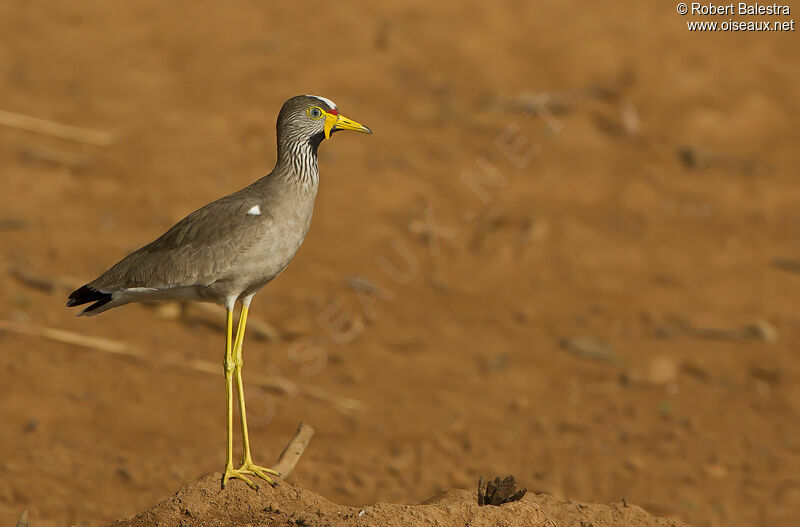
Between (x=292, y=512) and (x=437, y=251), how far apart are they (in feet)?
24.8

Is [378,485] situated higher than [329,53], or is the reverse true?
[329,53]

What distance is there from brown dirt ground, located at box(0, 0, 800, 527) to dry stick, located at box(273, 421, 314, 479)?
1848 millimetres

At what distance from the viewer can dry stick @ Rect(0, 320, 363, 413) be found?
32.2 feet

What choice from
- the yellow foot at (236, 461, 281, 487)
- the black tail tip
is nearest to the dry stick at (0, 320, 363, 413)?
the black tail tip

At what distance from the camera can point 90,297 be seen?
19.8ft

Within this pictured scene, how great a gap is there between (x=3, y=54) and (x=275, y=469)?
11.7m

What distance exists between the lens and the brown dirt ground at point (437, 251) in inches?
352

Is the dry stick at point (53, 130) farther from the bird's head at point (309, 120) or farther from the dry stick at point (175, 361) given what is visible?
the bird's head at point (309, 120)

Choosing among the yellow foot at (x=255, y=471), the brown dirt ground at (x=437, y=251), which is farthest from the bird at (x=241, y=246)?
the brown dirt ground at (x=437, y=251)

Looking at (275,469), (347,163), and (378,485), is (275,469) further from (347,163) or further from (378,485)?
(347,163)

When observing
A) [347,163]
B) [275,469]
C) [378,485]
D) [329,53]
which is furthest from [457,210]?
[275,469]

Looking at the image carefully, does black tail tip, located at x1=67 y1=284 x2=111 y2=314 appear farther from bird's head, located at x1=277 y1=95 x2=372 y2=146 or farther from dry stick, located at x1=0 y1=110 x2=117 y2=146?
dry stick, located at x1=0 y1=110 x2=117 y2=146

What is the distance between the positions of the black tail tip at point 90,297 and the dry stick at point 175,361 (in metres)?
3.93

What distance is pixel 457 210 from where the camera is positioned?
44.0ft
